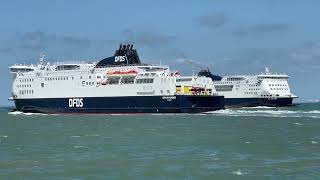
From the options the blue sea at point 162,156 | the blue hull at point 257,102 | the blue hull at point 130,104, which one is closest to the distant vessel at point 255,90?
the blue hull at point 257,102

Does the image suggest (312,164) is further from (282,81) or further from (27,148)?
(282,81)

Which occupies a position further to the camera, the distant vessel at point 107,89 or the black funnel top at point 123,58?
the black funnel top at point 123,58

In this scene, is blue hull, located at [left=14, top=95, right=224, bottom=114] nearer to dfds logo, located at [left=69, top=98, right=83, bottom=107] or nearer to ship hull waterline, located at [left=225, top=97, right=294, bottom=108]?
dfds logo, located at [left=69, top=98, right=83, bottom=107]

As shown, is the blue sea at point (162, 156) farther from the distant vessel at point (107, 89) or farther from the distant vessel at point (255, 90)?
the distant vessel at point (255, 90)

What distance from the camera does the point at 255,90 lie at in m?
112

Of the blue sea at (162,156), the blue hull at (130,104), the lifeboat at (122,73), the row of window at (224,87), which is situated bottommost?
the blue sea at (162,156)

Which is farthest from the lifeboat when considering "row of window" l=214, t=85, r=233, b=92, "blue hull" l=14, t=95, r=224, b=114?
"row of window" l=214, t=85, r=233, b=92

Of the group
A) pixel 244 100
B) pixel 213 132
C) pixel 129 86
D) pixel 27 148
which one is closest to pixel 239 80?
pixel 244 100

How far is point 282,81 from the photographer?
11731cm

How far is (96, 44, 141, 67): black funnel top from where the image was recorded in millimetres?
80688

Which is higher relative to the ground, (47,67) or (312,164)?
(47,67)

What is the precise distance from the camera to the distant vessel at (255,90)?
110875mm

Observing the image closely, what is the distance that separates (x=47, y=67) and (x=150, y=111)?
19.5 meters

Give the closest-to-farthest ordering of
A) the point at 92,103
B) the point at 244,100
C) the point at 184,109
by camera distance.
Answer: the point at 184,109
the point at 92,103
the point at 244,100
